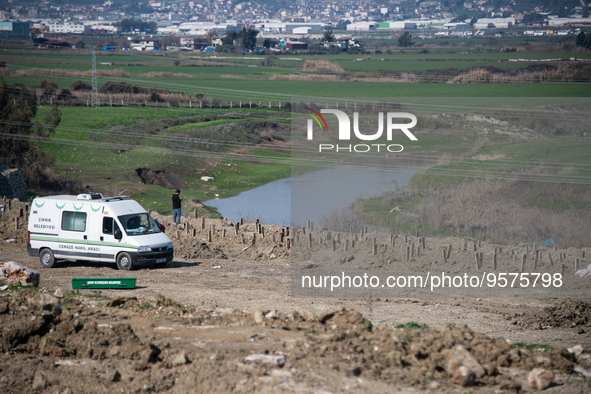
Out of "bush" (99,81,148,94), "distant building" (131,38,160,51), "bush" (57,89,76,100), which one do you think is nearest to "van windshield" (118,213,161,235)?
"bush" (57,89,76,100)

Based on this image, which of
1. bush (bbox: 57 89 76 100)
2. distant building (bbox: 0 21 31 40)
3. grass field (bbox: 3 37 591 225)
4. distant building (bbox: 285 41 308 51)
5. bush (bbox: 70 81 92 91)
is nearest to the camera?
grass field (bbox: 3 37 591 225)

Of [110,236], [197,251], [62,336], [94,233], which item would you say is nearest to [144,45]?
[197,251]

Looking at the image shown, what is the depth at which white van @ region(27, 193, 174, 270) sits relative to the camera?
696 inches

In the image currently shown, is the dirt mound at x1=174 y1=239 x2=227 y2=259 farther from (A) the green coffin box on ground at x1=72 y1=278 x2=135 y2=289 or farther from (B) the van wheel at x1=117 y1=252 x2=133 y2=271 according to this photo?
(A) the green coffin box on ground at x1=72 y1=278 x2=135 y2=289

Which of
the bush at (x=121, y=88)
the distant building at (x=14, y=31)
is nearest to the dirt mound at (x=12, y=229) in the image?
the bush at (x=121, y=88)

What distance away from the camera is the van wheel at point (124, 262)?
17734 millimetres

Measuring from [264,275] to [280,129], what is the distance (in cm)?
4551

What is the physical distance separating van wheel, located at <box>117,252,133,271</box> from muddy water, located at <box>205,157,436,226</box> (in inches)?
584

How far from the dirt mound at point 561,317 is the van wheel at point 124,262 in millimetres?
11750

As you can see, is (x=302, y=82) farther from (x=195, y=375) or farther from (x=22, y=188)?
(x=195, y=375)

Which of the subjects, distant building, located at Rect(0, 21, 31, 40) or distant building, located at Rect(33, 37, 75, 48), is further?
distant building, located at Rect(0, 21, 31, 40)

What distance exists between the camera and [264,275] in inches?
722

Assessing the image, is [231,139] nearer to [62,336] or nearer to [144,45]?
[62,336]

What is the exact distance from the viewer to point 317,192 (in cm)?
3866
